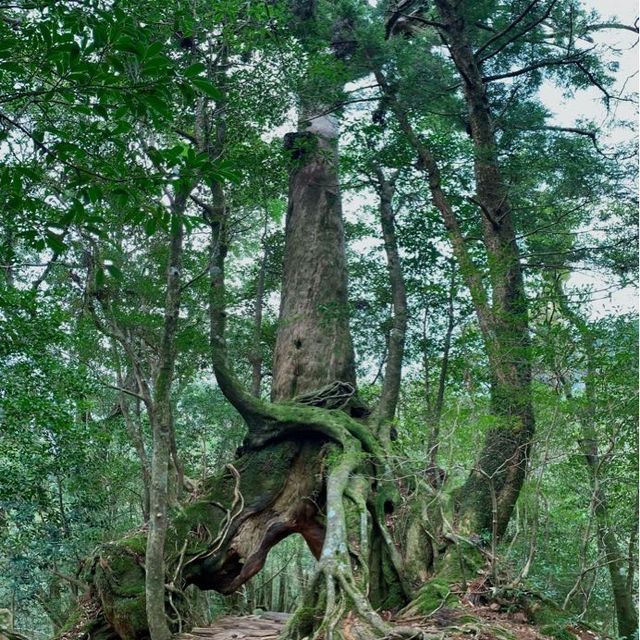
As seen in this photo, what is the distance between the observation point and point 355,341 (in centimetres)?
1016

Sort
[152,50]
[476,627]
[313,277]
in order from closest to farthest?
[152,50] → [476,627] → [313,277]

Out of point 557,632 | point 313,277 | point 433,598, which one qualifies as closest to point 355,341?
point 313,277

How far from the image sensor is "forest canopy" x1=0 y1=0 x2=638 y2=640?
476 centimetres

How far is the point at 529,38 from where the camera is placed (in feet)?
26.0

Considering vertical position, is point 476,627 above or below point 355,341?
below

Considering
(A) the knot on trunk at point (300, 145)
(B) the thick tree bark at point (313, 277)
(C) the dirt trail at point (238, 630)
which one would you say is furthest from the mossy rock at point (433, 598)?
(A) the knot on trunk at point (300, 145)

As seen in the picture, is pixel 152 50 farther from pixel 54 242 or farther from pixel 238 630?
pixel 238 630

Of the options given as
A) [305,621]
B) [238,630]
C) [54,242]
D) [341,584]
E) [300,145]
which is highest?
[300,145]

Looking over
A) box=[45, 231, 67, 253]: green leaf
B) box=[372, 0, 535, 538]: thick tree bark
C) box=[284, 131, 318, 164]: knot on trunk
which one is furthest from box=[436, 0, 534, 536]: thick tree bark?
box=[45, 231, 67, 253]: green leaf

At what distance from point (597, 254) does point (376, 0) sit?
5.46m

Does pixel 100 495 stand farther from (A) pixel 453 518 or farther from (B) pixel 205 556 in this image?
(A) pixel 453 518

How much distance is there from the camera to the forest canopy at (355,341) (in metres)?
4.76

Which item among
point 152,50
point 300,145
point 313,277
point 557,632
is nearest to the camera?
point 152,50

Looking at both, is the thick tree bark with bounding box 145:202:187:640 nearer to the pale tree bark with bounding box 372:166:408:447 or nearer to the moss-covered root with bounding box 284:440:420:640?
the moss-covered root with bounding box 284:440:420:640
